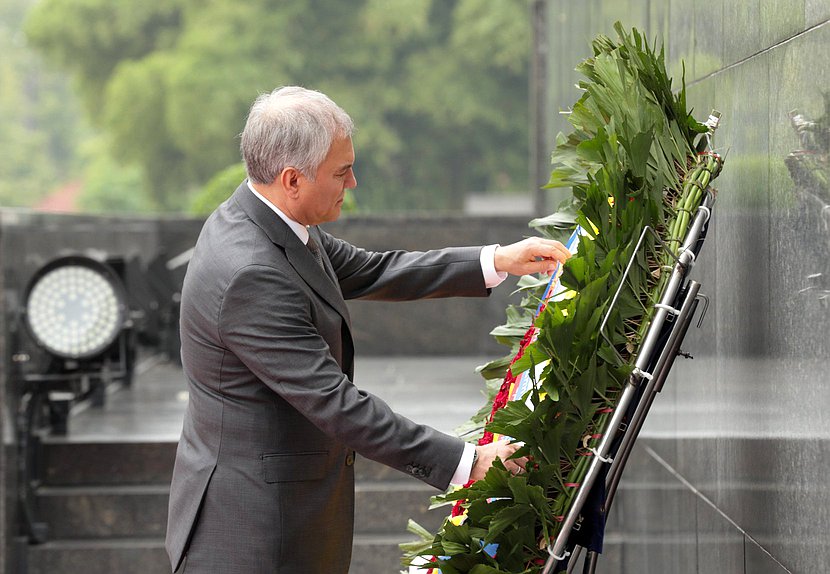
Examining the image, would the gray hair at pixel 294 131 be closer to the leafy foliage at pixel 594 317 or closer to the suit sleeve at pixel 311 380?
the suit sleeve at pixel 311 380

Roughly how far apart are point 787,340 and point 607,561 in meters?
3.11

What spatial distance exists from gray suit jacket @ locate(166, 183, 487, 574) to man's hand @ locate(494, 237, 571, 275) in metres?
0.53

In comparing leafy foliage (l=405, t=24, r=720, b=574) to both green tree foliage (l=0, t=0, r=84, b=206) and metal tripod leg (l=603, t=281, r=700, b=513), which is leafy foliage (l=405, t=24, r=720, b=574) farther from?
green tree foliage (l=0, t=0, r=84, b=206)

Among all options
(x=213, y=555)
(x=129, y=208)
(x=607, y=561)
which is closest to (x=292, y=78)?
(x=129, y=208)

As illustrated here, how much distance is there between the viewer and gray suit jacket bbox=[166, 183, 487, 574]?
10.00 ft

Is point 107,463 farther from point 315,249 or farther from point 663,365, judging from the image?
point 663,365

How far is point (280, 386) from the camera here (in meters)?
3.07

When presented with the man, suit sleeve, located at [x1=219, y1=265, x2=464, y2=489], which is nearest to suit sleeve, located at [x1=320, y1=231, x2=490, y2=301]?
the man

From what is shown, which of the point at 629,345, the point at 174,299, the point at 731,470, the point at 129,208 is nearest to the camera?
the point at 629,345

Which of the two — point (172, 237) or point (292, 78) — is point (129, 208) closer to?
point (292, 78)

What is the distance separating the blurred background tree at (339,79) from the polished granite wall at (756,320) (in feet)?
105

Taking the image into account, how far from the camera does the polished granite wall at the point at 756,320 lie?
2.88 metres

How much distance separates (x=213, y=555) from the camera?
128 inches

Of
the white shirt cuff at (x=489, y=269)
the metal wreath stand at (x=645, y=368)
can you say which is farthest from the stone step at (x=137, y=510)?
the metal wreath stand at (x=645, y=368)
